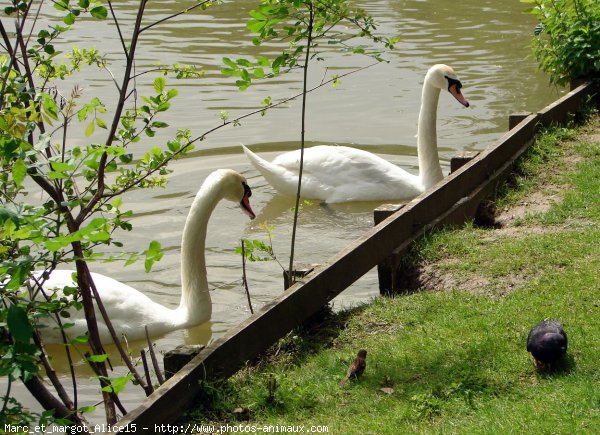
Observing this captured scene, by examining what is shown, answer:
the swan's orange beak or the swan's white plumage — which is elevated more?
the swan's orange beak

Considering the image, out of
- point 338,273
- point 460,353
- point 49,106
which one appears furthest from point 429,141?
point 49,106

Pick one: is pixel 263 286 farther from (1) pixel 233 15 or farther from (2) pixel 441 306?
(1) pixel 233 15

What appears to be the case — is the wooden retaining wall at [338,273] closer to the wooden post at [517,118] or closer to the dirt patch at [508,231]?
the wooden post at [517,118]

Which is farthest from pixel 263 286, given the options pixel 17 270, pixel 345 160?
pixel 17 270

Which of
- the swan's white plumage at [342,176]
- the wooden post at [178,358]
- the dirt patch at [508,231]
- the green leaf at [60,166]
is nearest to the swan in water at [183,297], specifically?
the dirt patch at [508,231]

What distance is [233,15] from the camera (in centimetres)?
1934

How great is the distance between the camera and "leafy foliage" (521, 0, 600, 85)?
32.8 feet

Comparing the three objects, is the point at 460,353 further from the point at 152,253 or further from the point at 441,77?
the point at 441,77

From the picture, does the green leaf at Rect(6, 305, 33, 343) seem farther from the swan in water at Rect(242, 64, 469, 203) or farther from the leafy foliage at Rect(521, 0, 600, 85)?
the leafy foliage at Rect(521, 0, 600, 85)

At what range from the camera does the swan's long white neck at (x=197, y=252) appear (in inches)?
276

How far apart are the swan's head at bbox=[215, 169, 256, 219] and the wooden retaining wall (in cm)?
138

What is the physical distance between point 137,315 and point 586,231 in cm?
319

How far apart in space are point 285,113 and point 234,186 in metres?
5.81

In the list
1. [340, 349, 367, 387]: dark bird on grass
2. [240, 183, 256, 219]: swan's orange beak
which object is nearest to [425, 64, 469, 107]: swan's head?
[240, 183, 256, 219]: swan's orange beak
